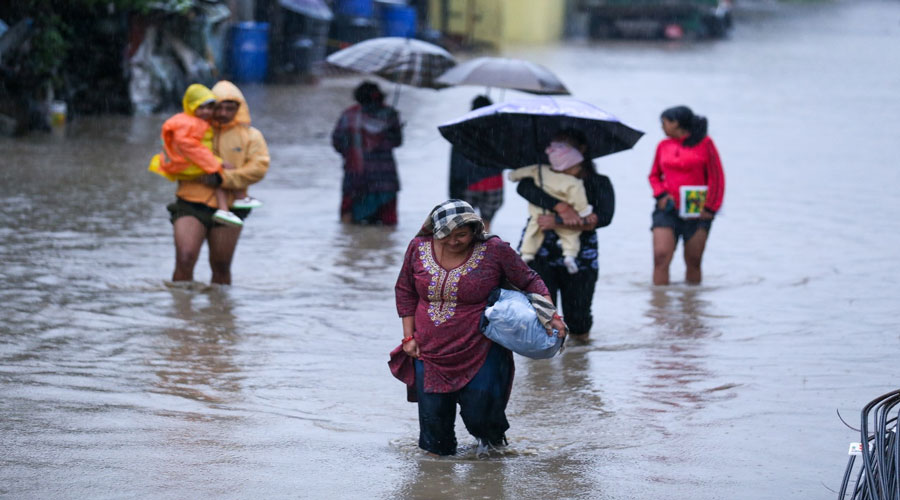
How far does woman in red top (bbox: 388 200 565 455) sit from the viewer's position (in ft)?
17.6

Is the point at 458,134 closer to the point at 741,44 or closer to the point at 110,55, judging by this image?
the point at 110,55

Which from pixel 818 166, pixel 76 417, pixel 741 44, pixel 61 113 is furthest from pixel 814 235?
pixel 741 44

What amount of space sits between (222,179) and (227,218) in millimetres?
258

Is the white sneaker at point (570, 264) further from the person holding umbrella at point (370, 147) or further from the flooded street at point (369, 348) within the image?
the person holding umbrella at point (370, 147)

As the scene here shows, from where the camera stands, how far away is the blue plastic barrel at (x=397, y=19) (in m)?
30.1

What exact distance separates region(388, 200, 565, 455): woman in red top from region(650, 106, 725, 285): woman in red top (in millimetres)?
4033

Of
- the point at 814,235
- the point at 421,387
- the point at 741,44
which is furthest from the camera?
the point at 741,44

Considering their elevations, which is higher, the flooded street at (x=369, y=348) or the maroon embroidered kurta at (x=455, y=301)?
the maroon embroidered kurta at (x=455, y=301)

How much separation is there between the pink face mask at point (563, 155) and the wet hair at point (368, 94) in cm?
451

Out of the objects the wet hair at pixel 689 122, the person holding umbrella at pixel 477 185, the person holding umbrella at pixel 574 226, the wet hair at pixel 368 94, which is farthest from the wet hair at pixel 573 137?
the wet hair at pixel 368 94

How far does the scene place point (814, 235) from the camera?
12.1 meters

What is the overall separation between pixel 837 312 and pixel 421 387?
4486mm

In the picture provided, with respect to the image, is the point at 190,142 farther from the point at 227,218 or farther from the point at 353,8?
the point at 353,8

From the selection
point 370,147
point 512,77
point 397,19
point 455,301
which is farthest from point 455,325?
point 397,19
